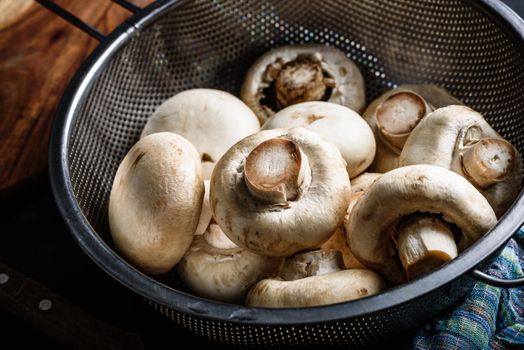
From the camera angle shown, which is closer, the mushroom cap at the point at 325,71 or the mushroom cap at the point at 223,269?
the mushroom cap at the point at 223,269

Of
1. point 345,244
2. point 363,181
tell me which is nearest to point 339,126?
point 363,181

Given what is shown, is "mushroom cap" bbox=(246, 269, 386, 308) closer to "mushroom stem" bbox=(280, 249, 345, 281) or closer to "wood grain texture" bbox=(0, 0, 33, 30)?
"mushroom stem" bbox=(280, 249, 345, 281)

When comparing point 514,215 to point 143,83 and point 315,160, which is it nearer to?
point 315,160

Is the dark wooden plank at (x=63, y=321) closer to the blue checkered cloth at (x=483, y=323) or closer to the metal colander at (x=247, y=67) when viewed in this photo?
the metal colander at (x=247, y=67)

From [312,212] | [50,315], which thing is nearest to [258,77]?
[312,212]

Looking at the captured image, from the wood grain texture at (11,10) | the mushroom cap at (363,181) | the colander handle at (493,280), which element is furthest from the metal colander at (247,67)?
the wood grain texture at (11,10)
